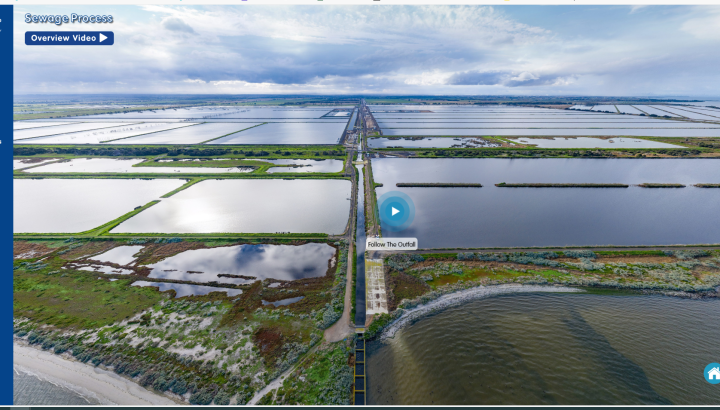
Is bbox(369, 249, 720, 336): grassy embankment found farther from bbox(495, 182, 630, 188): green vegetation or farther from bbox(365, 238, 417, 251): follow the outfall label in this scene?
bbox(495, 182, 630, 188): green vegetation

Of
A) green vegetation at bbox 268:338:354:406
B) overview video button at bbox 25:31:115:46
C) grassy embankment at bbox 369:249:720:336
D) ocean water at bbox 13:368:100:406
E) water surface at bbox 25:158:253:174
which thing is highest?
overview video button at bbox 25:31:115:46

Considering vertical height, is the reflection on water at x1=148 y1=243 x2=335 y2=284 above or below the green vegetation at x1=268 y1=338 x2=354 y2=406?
above

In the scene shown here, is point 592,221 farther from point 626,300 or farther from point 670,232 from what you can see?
point 626,300

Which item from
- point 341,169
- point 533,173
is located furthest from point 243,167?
point 533,173

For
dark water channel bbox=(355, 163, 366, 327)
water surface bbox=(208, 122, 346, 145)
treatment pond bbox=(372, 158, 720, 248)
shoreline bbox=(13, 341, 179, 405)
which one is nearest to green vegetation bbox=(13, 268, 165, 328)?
shoreline bbox=(13, 341, 179, 405)

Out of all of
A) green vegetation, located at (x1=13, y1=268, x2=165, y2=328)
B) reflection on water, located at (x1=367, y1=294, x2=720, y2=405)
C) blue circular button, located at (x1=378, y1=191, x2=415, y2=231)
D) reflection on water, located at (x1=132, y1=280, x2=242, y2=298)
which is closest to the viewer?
reflection on water, located at (x1=367, y1=294, x2=720, y2=405)

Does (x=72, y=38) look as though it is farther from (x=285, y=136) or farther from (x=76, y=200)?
(x=285, y=136)

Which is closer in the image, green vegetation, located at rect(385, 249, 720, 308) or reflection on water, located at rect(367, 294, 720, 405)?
reflection on water, located at rect(367, 294, 720, 405)
